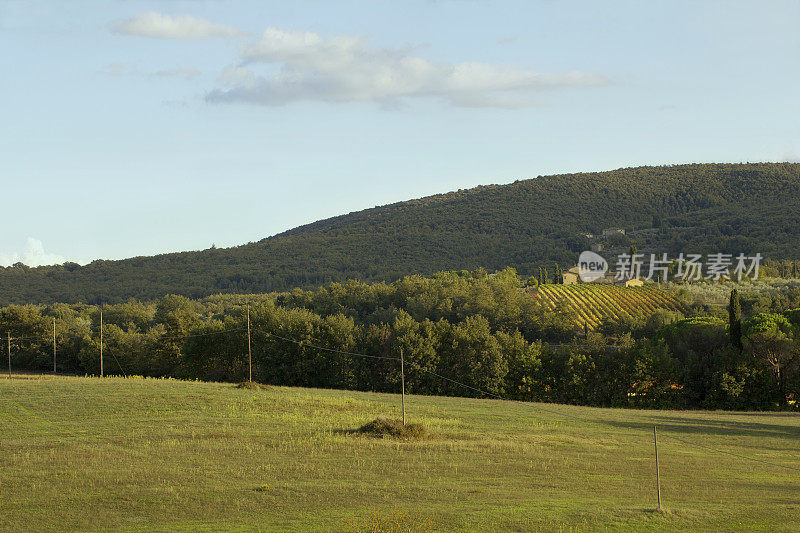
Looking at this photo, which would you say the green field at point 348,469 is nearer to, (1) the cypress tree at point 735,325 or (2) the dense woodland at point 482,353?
(2) the dense woodland at point 482,353

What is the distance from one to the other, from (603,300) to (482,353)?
4399cm

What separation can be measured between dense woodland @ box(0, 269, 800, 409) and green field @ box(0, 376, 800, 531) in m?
13.9

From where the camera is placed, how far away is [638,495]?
2283 centimetres

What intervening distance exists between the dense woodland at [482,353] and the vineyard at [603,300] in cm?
767

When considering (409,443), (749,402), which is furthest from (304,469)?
(749,402)

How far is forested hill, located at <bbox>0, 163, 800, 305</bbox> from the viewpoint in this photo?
6009 inches

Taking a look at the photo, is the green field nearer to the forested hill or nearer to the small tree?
the small tree

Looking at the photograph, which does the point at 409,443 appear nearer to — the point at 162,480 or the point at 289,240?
the point at 162,480

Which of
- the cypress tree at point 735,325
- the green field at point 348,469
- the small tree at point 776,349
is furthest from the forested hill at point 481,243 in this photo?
the green field at point 348,469

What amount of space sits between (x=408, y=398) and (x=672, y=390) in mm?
20741

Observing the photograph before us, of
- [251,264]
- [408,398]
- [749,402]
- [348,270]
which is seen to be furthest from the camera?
[251,264]

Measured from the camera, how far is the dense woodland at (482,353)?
58125 mm

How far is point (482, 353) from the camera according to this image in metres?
63.1

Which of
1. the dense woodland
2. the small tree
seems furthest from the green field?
the small tree
